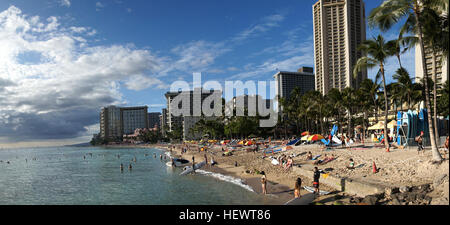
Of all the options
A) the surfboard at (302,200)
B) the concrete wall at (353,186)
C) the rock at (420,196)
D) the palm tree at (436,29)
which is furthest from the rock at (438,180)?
the surfboard at (302,200)

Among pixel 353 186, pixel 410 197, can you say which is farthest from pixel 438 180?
pixel 353 186

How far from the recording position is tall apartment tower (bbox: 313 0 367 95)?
125875 millimetres

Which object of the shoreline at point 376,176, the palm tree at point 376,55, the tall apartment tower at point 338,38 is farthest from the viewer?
the tall apartment tower at point 338,38

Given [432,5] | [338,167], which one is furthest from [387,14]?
[338,167]

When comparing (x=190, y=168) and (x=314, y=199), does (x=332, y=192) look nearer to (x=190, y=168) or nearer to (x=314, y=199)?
(x=314, y=199)

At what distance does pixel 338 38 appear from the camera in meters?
129

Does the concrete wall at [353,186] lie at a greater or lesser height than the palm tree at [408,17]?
lesser

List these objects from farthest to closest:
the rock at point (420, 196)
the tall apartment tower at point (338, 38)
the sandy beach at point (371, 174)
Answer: the tall apartment tower at point (338, 38)
the sandy beach at point (371, 174)
the rock at point (420, 196)

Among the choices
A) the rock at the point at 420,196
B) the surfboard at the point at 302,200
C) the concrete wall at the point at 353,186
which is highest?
the rock at the point at 420,196

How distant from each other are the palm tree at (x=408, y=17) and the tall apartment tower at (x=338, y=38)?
386ft

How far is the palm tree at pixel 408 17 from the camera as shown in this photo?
14352 millimetres

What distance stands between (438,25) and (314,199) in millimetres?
11168

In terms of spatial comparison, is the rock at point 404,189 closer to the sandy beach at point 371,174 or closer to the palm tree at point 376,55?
the sandy beach at point 371,174
